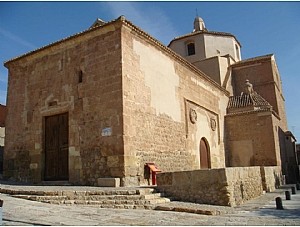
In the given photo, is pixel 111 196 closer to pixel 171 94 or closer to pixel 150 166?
pixel 150 166

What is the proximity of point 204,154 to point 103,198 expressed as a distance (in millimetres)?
8741

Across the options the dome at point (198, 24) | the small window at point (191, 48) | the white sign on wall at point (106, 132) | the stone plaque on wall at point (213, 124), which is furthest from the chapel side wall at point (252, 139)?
the dome at point (198, 24)

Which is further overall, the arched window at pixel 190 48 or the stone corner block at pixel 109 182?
the arched window at pixel 190 48

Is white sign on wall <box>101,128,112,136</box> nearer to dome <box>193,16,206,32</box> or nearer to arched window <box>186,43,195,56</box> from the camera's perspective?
arched window <box>186,43,195,56</box>

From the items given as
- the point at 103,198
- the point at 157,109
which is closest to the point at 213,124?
the point at 157,109

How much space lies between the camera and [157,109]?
10797 mm

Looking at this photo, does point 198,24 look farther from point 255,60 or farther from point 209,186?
point 209,186

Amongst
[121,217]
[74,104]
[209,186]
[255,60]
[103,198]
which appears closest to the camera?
[121,217]

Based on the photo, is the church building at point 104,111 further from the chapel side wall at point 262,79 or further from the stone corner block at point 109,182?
the chapel side wall at point 262,79

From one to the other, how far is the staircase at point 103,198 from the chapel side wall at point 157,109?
182cm

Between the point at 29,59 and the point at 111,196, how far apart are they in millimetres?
7954

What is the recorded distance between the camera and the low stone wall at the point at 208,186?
6.66 m

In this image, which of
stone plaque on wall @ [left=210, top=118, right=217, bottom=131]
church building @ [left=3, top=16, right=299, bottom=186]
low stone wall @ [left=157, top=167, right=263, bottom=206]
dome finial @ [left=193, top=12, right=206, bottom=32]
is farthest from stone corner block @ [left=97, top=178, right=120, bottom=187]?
dome finial @ [left=193, top=12, right=206, bottom=32]

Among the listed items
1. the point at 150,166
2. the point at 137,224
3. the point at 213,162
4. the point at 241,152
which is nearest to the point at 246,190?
the point at 150,166
